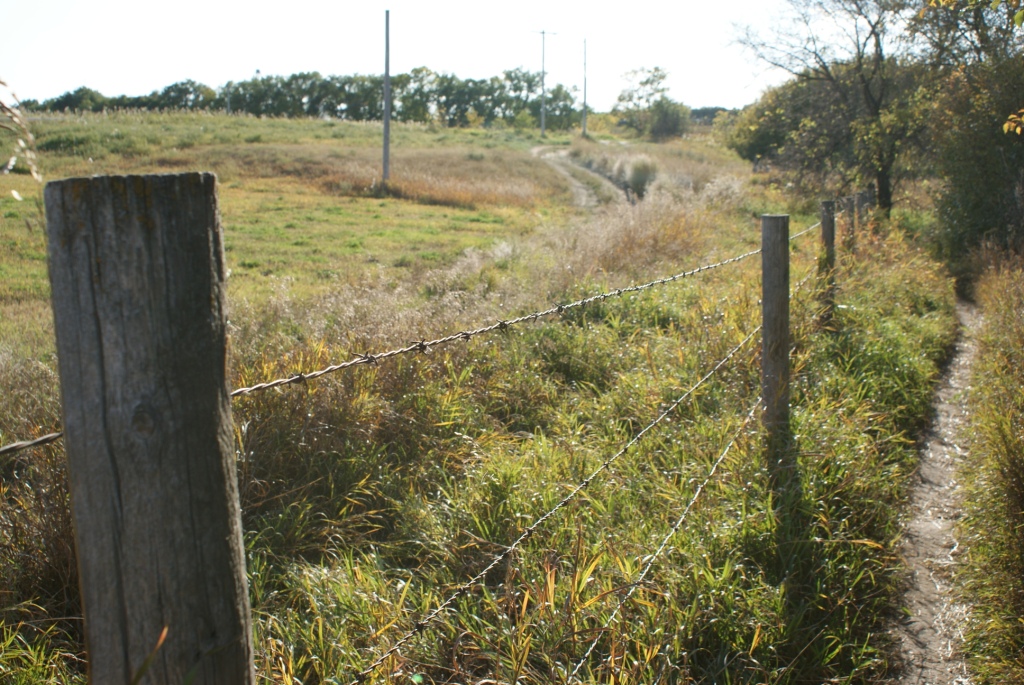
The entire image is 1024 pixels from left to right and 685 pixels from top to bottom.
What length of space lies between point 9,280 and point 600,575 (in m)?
9.74

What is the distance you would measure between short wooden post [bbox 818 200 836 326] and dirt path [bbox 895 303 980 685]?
121cm

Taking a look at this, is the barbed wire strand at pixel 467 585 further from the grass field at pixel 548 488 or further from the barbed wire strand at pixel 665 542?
the barbed wire strand at pixel 665 542

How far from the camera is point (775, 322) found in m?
4.36

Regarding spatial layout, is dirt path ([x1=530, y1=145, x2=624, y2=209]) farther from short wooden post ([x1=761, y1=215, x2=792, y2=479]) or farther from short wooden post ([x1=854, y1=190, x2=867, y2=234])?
short wooden post ([x1=761, y1=215, x2=792, y2=479])

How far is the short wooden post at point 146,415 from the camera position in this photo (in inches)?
43.4

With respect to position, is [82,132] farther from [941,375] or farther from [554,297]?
[941,375]

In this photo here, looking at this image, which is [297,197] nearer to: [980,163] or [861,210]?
[861,210]

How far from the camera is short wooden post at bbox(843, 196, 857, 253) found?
9.02 m

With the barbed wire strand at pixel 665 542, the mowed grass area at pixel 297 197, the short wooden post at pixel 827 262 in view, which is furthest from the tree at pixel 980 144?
the barbed wire strand at pixel 665 542

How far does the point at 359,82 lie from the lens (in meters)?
92.2

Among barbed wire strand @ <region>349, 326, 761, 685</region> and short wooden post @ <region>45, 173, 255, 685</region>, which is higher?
short wooden post @ <region>45, 173, 255, 685</region>

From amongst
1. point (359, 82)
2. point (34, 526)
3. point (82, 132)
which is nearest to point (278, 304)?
point (34, 526)

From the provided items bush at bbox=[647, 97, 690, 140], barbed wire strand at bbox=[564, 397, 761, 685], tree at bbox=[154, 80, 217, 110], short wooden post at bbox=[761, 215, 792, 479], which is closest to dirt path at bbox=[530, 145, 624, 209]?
short wooden post at bbox=[761, 215, 792, 479]

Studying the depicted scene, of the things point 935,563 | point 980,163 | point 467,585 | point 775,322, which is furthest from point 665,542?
point 980,163
